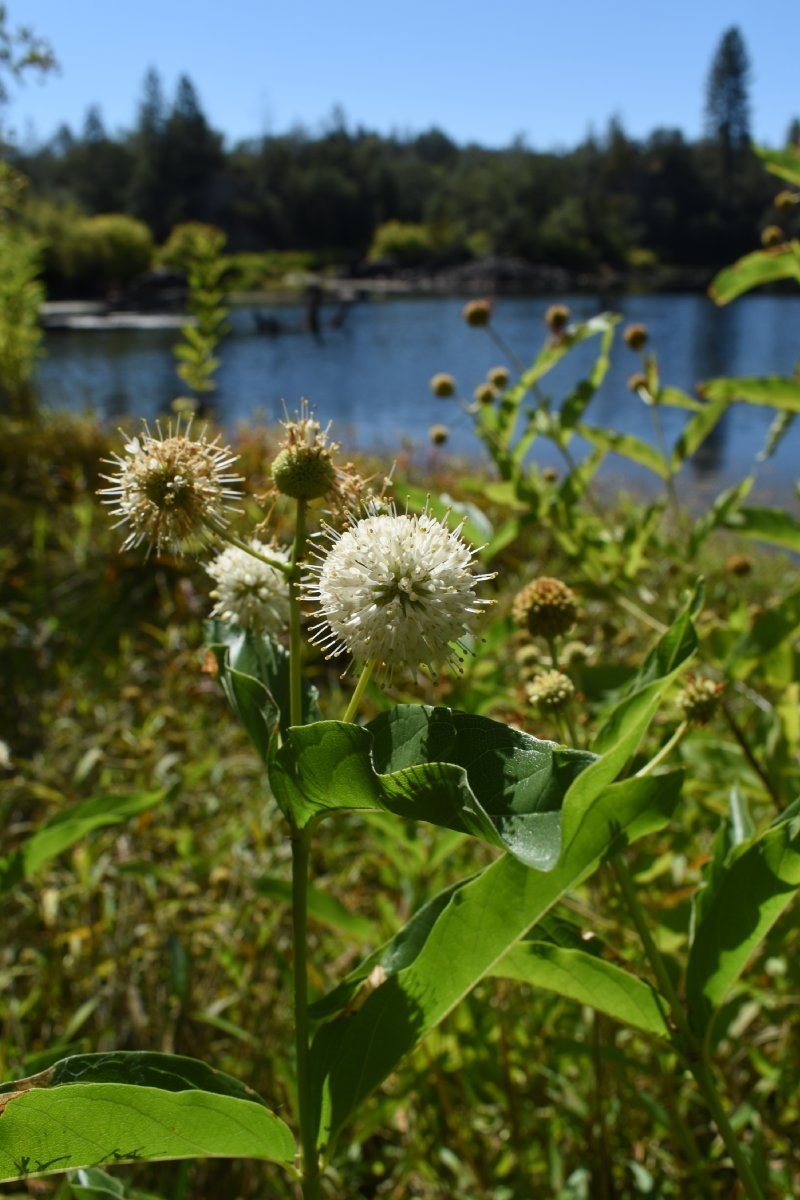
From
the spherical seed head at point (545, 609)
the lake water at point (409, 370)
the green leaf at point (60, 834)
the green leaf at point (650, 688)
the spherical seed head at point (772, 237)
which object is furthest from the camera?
the lake water at point (409, 370)

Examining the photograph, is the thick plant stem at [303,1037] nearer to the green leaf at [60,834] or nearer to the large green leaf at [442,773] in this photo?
the large green leaf at [442,773]

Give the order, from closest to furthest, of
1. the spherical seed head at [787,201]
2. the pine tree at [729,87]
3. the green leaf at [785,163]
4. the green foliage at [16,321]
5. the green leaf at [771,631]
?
the green leaf at [771,631] < the green leaf at [785,163] < the spherical seed head at [787,201] < the green foliage at [16,321] < the pine tree at [729,87]

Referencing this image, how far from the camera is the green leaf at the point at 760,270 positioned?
205 centimetres

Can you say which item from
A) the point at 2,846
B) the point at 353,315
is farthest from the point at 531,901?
the point at 353,315

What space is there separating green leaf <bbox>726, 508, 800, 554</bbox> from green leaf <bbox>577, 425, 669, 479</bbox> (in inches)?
9.2

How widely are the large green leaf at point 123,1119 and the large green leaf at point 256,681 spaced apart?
302mm

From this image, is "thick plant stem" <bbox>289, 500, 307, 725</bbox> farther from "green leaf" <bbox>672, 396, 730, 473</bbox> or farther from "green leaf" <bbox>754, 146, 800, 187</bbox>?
"green leaf" <bbox>754, 146, 800, 187</bbox>

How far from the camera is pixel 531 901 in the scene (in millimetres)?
941

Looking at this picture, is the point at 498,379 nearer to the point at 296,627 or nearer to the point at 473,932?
the point at 296,627

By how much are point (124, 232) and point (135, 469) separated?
48.9 meters

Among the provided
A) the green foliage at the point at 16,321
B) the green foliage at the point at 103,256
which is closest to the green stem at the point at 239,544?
the green foliage at the point at 16,321

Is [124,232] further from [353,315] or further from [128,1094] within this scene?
[128,1094]

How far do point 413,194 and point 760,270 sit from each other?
263 ft

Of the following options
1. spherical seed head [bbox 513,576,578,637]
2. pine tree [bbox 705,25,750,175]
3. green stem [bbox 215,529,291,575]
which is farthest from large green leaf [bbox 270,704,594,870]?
pine tree [bbox 705,25,750,175]
